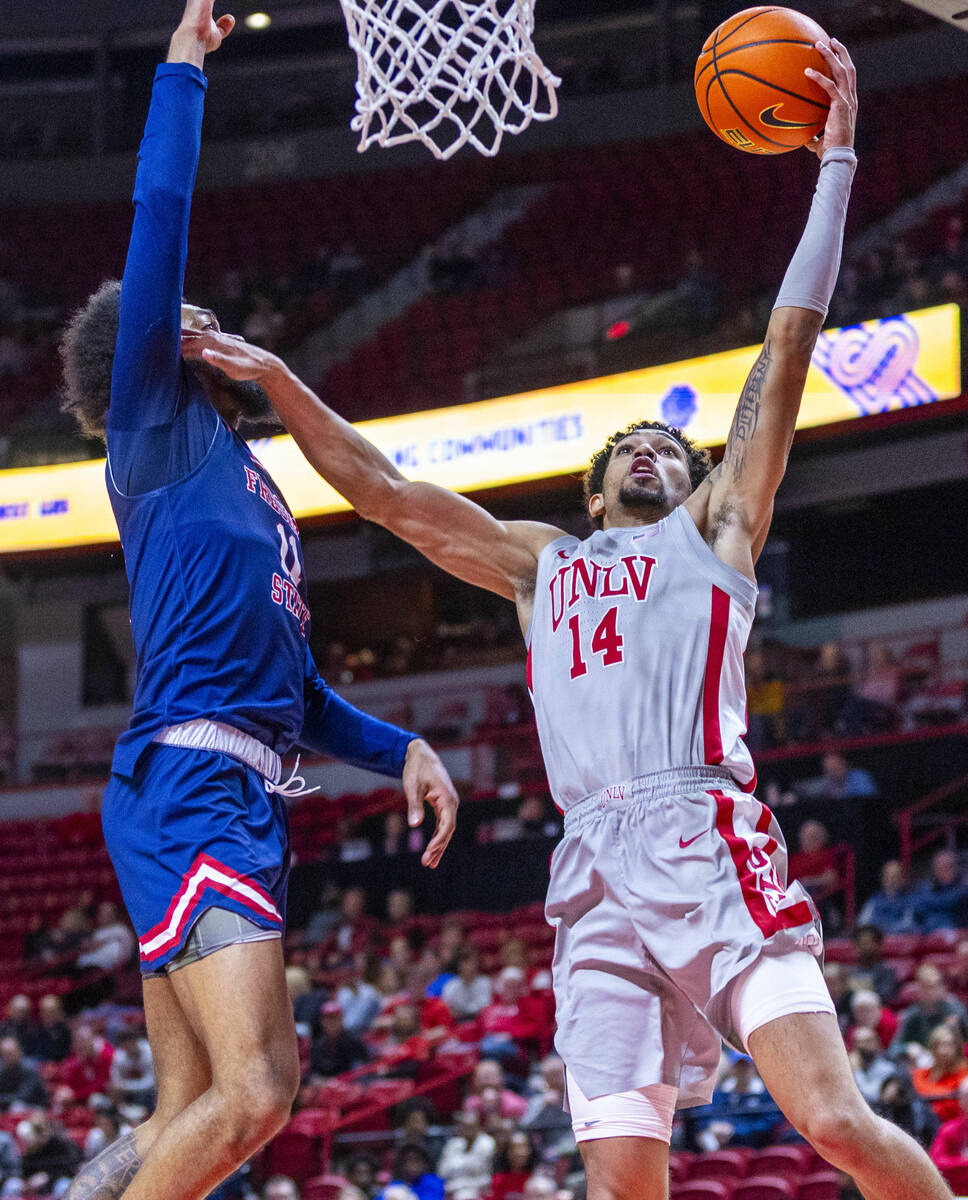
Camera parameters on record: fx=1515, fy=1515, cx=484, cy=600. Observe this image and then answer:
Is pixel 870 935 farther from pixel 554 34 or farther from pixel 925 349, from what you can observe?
pixel 554 34

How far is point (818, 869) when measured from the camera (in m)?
11.2

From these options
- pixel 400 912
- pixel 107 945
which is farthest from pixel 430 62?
pixel 107 945

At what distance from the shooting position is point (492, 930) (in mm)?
12570

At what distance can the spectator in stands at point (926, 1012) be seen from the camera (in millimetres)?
8344

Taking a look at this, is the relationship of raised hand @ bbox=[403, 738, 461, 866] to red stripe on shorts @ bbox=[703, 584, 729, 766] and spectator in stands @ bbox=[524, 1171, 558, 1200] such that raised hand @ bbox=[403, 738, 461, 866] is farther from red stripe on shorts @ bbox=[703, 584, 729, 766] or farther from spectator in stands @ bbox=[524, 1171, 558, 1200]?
spectator in stands @ bbox=[524, 1171, 558, 1200]

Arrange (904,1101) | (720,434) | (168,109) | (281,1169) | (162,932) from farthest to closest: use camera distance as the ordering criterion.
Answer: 1. (720,434)
2. (281,1169)
3. (904,1101)
4. (168,109)
5. (162,932)

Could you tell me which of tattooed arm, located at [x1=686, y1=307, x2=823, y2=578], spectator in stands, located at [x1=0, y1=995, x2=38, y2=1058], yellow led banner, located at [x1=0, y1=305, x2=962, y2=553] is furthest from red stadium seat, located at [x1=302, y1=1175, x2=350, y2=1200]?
yellow led banner, located at [x1=0, y1=305, x2=962, y2=553]

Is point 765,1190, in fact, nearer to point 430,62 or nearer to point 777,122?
point 777,122

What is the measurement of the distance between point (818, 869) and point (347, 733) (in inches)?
323

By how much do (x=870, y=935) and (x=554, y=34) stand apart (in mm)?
15202

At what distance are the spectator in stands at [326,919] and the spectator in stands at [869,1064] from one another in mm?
6000

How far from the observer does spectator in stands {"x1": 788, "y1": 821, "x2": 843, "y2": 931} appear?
36.3 feet

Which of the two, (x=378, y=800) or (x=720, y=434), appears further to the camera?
(x=378, y=800)

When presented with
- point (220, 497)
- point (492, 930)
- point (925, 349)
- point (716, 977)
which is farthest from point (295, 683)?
point (925, 349)
